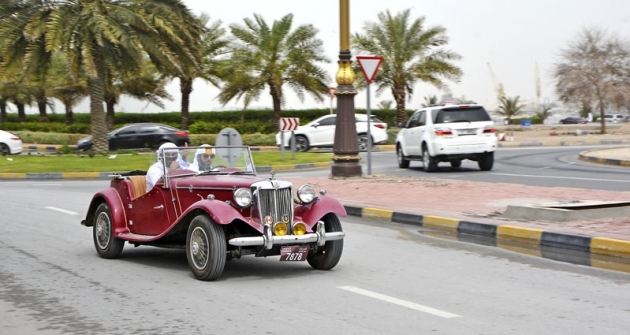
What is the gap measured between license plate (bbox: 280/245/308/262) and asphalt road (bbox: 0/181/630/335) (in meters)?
0.22

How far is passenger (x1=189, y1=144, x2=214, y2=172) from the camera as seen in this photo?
9.65 metres

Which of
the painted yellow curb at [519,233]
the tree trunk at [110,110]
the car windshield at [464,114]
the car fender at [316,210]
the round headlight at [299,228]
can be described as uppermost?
the tree trunk at [110,110]

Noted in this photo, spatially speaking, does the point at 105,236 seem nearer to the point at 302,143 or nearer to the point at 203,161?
the point at 203,161

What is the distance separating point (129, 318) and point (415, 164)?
2311cm

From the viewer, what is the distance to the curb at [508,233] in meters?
10.4

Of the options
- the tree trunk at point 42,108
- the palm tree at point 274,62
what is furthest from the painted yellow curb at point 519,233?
the tree trunk at point 42,108

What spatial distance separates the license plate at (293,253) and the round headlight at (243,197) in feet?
1.78

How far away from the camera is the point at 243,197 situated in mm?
8461

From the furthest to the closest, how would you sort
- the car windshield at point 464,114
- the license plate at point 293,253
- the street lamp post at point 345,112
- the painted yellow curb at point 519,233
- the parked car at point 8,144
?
the parked car at point 8,144 < the car windshield at point 464,114 < the street lamp post at point 345,112 < the painted yellow curb at point 519,233 < the license plate at point 293,253

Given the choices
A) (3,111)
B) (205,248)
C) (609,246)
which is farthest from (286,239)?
(3,111)

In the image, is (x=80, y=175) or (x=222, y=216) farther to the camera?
(x=80, y=175)

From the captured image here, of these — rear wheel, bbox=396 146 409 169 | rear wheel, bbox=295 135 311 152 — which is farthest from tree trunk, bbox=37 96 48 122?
rear wheel, bbox=396 146 409 169

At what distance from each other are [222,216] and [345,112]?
12652 millimetres

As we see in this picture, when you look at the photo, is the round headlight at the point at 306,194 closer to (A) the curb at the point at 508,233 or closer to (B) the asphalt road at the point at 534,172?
(A) the curb at the point at 508,233
